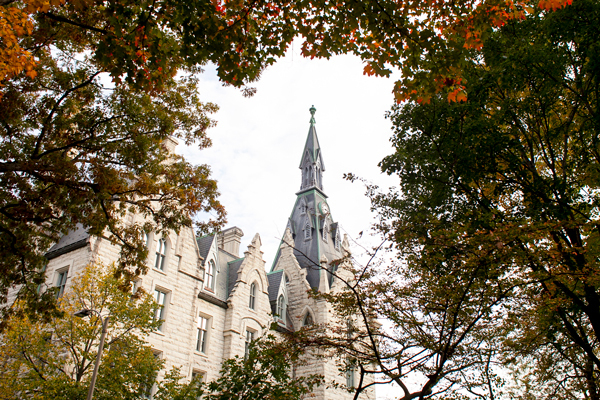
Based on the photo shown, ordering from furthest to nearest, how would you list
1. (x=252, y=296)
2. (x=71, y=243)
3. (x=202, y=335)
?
(x=252, y=296), (x=202, y=335), (x=71, y=243)

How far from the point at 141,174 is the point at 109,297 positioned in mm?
7892

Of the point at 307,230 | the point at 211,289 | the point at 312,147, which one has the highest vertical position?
the point at 312,147

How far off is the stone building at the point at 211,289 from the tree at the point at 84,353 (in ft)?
6.15

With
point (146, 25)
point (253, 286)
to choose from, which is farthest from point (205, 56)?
point (253, 286)

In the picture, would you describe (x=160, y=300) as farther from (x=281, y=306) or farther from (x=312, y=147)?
(x=312, y=147)

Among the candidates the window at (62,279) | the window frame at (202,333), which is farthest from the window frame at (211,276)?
the window at (62,279)

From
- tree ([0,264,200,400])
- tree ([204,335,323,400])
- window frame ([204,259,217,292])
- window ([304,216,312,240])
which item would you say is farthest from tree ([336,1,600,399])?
window ([304,216,312,240])

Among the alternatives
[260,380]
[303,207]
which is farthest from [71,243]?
[303,207]

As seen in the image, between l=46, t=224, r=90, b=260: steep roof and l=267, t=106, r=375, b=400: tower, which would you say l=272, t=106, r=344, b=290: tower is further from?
l=46, t=224, r=90, b=260: steep roof

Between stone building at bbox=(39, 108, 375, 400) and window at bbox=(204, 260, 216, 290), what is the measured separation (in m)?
0.06

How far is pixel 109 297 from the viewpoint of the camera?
17531 millimetres

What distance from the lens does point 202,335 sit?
24.4 metres

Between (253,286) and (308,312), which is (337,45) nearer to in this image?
(253,286)

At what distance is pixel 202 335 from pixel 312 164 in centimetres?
2725
